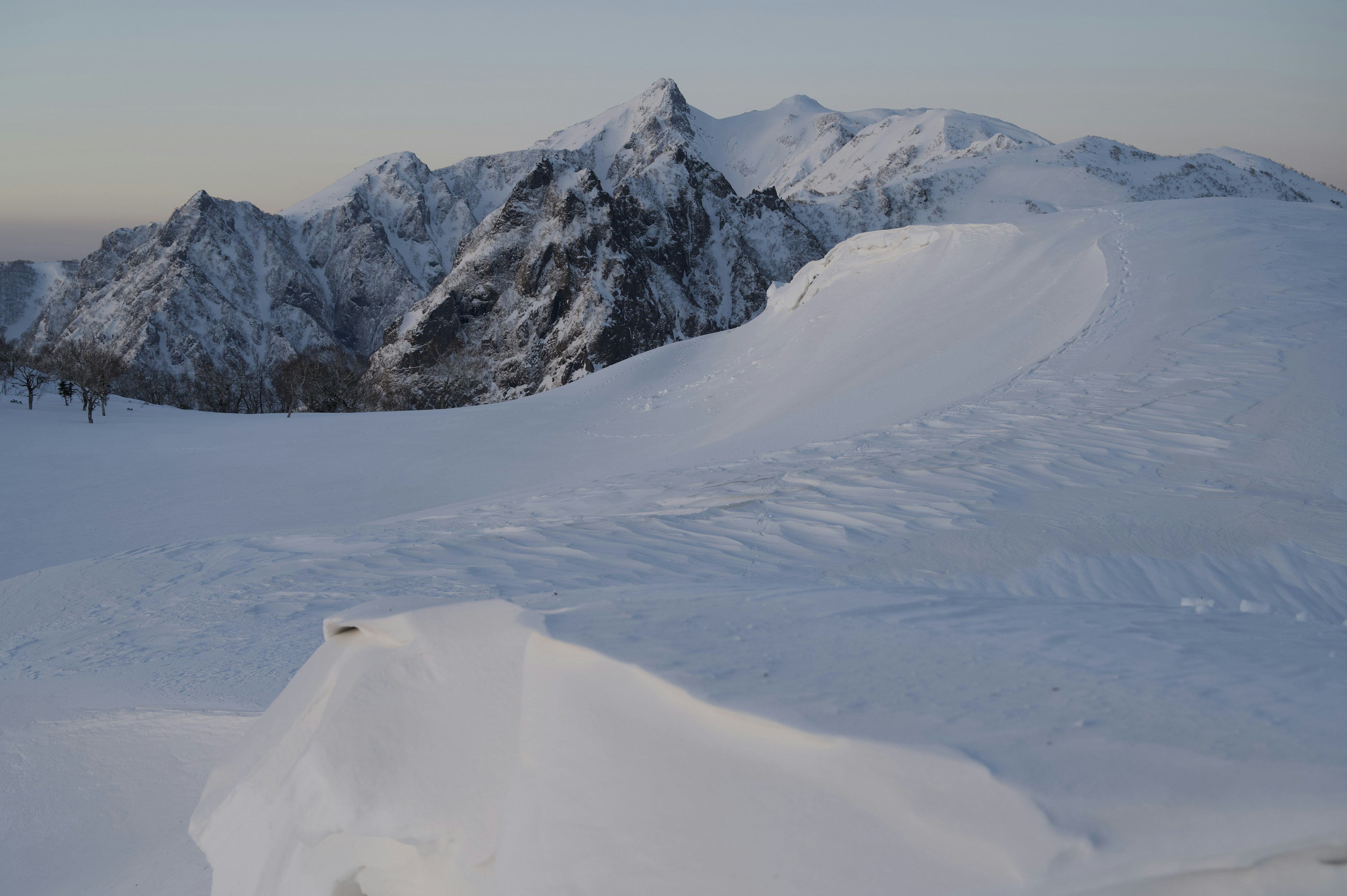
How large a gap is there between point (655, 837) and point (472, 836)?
677mm

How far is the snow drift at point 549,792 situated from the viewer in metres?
1.91

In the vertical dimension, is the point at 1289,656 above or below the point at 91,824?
above

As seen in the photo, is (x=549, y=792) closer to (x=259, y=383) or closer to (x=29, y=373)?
(x=29, y=373)

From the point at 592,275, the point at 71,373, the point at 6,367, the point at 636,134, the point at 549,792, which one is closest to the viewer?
the point at 549,792

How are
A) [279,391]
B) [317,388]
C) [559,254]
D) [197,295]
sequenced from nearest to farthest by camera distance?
[317,388]
[279,391]
[559,254]
[197,295]

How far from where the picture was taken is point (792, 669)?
2391 mm

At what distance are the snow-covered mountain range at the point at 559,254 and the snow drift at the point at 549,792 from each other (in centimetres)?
7806

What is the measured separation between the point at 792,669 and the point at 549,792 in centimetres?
73

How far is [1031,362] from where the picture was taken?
33.8 feet

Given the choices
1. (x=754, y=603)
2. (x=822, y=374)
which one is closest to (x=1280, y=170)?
(x=822, y=374)

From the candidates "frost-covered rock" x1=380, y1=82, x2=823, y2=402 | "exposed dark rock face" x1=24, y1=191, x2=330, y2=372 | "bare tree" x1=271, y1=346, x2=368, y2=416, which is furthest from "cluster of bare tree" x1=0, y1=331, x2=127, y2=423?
"exposed dark rock face" x1=24, y1=191, x2=330, y2=372

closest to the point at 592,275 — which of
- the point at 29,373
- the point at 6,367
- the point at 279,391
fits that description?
the point at 279,391

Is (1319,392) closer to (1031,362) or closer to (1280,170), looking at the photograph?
(1031,362)

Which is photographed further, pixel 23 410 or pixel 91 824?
pixel 23 410
